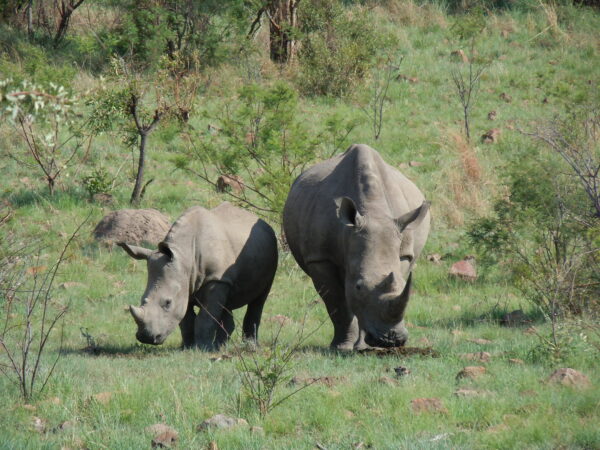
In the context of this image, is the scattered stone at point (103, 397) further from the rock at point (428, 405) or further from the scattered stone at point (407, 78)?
the scattered stone at point (407, 78)

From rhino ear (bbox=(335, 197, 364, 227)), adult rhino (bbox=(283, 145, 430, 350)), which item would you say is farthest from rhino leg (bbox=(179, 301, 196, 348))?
rhino ear (bbox=(335, 197, 364, 227))

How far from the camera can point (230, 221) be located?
1040 centimetres

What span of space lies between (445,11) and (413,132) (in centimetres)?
902

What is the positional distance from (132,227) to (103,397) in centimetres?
710

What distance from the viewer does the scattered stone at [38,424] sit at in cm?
650

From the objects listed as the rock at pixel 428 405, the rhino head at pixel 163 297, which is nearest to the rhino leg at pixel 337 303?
the rhino head at pixel 163 297

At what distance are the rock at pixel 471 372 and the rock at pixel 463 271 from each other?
560 centimetres

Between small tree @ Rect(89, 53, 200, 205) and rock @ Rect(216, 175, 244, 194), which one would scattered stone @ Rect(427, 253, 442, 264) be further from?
small tree @ Rect(89, 53, 200, 205)

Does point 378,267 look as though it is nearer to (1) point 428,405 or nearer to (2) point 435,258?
(1) point 428,405

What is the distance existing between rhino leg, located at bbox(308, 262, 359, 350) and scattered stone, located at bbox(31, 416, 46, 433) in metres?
3.63

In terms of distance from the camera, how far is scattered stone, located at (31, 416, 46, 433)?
6.50 metres

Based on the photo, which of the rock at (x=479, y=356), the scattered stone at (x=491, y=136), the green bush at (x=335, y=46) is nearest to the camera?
the rock at (x=479, y=356)

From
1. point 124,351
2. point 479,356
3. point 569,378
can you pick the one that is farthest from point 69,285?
point 569,378


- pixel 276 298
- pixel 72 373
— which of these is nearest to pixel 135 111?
pixel 276 298
